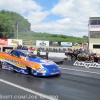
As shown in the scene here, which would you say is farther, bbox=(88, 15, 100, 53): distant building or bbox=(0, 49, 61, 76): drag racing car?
bbox=(88, 15, 100, 53): distant building

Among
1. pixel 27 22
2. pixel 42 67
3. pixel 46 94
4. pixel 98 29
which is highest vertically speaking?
pixel 27 22

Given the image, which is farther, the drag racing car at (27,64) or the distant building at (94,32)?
the distant building at (94,32)

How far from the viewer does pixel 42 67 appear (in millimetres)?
9789

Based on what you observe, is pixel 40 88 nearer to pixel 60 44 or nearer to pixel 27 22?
pixel 60 44

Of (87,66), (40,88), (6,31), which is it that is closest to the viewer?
(40,88)

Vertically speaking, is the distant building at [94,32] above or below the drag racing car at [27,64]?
above

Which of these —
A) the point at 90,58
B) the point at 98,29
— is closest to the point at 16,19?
the point at 98,29

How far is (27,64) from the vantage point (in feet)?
34.0

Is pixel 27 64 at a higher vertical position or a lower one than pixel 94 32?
lower

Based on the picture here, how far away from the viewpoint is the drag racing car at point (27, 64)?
986 centimetres

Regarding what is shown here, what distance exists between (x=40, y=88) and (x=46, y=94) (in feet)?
2.99

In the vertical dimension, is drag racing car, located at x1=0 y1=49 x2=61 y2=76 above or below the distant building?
below

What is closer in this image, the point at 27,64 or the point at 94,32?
the point at 27,64

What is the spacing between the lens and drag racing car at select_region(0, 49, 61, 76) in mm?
9860
